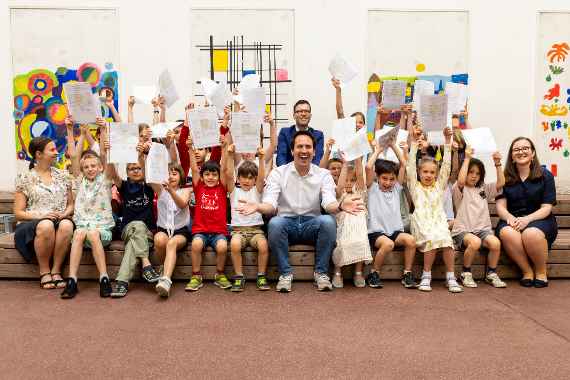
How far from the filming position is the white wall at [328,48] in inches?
236

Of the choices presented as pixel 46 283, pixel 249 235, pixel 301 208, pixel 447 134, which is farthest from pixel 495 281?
pixel 46 283

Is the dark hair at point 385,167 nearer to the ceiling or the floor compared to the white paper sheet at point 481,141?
nearer to the floor

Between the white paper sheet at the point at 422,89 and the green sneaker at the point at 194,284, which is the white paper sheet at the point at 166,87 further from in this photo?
the white paper sheet at the point at 422,89

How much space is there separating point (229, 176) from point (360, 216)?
1.08 meters

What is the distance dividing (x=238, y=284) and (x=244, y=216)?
22.4 inches

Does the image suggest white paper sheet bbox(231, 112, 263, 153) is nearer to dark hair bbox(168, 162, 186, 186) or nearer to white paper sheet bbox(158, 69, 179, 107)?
dark hair bbox(168, 162, 186, 186)

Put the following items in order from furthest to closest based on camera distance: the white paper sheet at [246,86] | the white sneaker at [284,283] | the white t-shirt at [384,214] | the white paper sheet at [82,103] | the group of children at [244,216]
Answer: the white paper sheet at [246,86], the white t-shirt at [384,214], the white paper sheet at [82,103], the group of children at [244,216], the white sneaker at [284,283]

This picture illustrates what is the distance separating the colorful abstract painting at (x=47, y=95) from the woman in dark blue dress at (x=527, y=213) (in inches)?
170

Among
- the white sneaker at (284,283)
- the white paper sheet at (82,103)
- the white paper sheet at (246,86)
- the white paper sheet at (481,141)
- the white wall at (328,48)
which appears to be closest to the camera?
the white sneaker at (284,283)

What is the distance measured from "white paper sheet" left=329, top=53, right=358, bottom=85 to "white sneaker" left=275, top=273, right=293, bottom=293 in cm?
189

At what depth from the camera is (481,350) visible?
2775mm

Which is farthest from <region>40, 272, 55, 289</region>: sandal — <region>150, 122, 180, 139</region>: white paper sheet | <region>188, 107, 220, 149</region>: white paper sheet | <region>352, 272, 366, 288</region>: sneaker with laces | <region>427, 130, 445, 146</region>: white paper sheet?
<region>427, 130, 445, 146</region>: white paper sheet

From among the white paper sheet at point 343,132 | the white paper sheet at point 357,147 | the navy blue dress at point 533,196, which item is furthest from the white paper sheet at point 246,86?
the navy blue dress at point 533,196

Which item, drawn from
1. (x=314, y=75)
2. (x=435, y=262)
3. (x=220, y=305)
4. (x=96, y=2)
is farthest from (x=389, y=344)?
(x=96, y=2)
